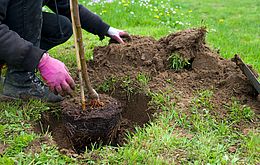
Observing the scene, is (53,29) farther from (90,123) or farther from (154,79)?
(90,123)

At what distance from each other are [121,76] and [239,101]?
984 millimetres

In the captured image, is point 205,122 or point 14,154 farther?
point 205,122

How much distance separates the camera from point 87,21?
11.9ft

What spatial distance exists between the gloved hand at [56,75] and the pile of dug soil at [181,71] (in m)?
0.84

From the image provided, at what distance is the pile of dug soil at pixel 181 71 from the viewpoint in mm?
3125

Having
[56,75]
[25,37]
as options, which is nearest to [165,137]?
[56,75]

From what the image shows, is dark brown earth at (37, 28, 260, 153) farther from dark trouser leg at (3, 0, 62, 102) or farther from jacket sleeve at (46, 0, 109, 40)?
dark trouser leg at (3, 0, 62, 102)

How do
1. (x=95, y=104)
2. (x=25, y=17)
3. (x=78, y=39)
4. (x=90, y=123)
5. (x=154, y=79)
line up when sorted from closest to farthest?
(x=78, y=39)
(x=90, y=123)
(x=95, y=104)
(x=25, y=17)
(x=154, y=79)

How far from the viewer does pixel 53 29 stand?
3.52 m

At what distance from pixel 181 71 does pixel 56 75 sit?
4.25 feet

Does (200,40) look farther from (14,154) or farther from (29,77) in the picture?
(14,154)

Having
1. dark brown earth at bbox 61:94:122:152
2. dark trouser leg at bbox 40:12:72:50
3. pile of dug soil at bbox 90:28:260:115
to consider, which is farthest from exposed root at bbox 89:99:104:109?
dark trouser leg at bbox 40:12:72:50

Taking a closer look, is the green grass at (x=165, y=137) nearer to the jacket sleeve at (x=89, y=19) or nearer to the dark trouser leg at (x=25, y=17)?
the jacket sleeve at (x=89, y=19)

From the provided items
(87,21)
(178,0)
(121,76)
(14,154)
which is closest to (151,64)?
(121,76)
